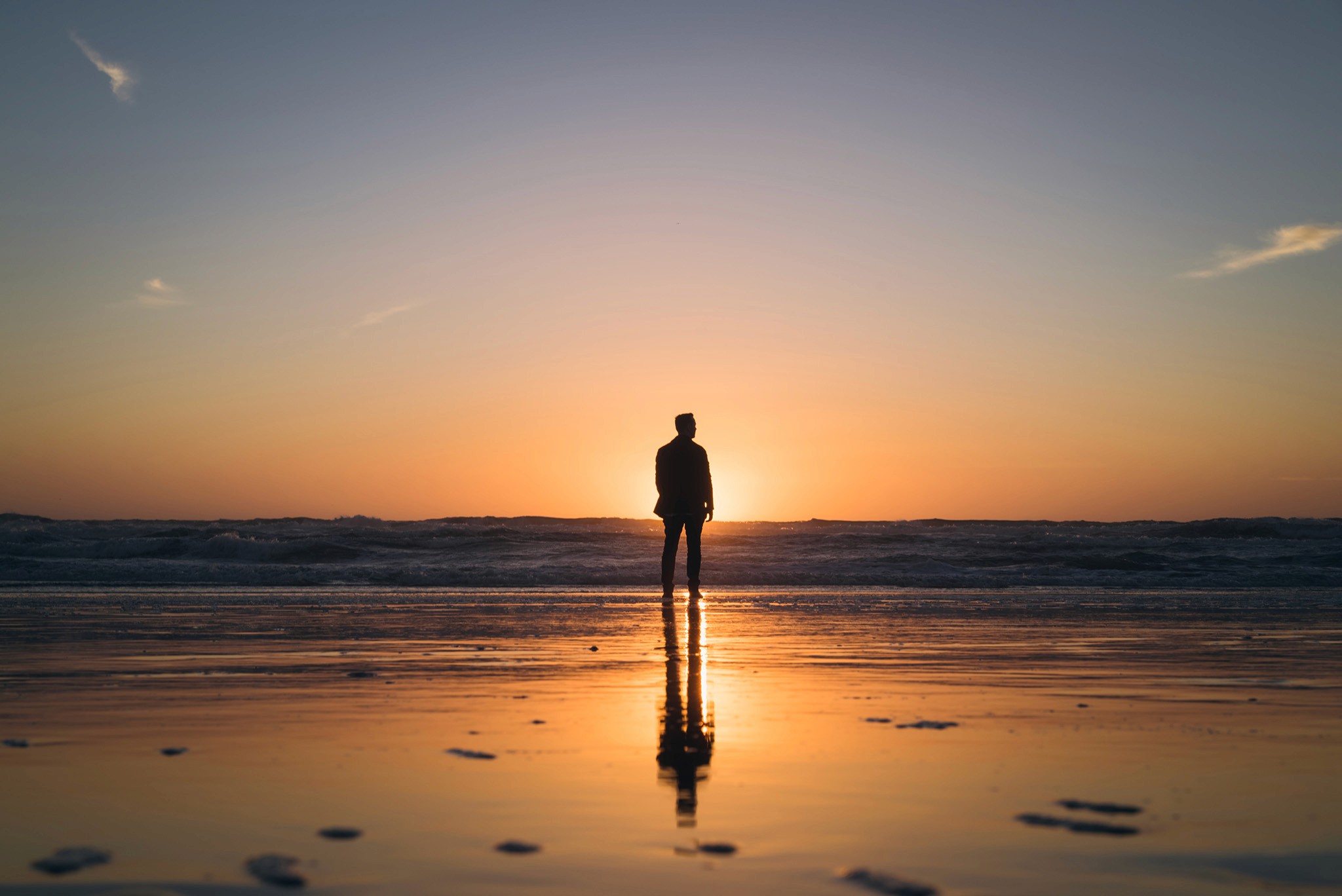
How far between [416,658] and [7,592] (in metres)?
9.51

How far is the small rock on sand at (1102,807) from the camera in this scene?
2.55 meters

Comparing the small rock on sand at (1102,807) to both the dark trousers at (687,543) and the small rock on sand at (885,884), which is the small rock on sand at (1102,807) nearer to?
the small rock on sand at (885,884)

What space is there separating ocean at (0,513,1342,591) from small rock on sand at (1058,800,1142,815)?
45.4 ft

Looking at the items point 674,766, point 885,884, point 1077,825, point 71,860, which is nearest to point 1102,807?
point 1077,825

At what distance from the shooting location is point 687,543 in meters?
12.7

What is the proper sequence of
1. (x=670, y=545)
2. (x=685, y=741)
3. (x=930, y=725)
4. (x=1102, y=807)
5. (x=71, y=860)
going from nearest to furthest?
(x=71, y=860) → (x=1102, y=807) → (x=685, y=741) → (x=930, y=725) → (x=670, y=545)

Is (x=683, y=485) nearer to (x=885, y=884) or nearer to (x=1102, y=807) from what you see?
(x=1102, y=807)

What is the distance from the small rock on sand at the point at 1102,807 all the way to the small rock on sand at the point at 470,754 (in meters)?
1.57

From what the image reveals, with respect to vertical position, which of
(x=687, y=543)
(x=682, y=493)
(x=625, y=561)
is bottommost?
(x=625, y=561)

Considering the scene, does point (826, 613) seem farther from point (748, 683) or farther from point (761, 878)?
point (761, 878)

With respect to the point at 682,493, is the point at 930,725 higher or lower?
lower

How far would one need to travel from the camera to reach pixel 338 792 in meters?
2.75

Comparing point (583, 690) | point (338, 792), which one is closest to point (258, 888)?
point (338, 792)

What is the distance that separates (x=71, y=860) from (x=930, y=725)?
8.66 ft
